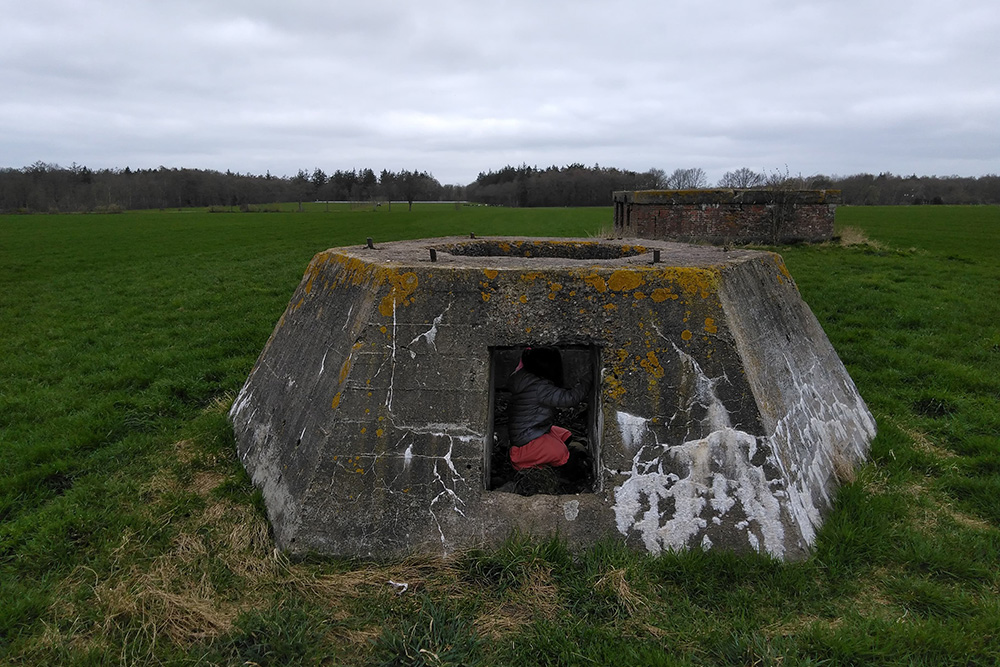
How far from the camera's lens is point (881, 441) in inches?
202

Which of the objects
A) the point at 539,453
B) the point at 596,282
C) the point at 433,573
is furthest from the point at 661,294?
the point at 433,573

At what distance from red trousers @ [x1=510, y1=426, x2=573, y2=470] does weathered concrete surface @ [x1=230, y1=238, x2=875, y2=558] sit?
61 cm

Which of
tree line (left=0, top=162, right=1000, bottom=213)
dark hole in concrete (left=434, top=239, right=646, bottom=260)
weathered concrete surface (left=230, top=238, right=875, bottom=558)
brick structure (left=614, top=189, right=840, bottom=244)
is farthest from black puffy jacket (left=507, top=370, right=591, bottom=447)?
tree line (left=0, top=162, right=1000, bottom=213)

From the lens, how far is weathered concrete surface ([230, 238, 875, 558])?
12.1 ft

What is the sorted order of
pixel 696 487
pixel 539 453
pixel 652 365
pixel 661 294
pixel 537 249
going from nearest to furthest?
pixel 696 487, pixel 652 365, pixel 661 294, pixel 539 453, pixel 537 249

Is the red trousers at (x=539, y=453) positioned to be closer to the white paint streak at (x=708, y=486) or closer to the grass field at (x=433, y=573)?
the white paint streak at (x=708, y=486)

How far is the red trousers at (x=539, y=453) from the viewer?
4.53 m

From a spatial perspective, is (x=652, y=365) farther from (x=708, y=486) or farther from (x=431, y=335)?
(x=431, y=335)

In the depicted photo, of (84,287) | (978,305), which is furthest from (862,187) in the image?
(84,287)

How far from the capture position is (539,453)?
453cm

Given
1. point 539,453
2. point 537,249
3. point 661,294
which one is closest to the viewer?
point 661,294

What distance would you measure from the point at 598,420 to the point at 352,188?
353 feet

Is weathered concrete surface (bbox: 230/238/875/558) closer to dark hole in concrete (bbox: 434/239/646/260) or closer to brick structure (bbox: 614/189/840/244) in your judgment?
dark hole in concrete (bbox: 434/239/646/260)

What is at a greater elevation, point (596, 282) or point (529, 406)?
point (596, 282)
